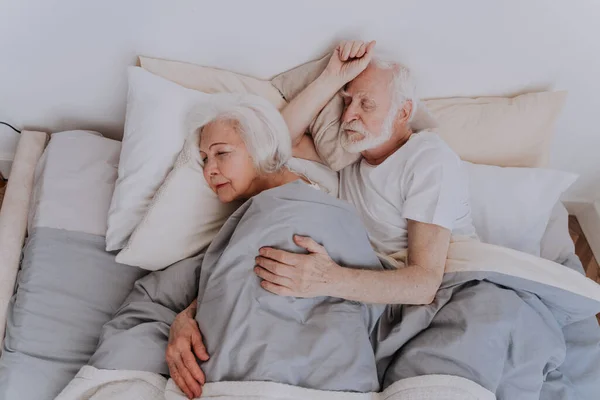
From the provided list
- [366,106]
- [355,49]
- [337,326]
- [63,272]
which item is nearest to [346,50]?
[355,49]

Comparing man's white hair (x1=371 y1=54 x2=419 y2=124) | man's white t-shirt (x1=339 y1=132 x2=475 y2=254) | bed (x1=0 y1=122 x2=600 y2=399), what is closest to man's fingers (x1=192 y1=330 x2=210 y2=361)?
bed (x1=0 y1=122 x2=600 y2=399)

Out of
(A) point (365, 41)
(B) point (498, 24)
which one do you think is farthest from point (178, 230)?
(B) point (498, 24)

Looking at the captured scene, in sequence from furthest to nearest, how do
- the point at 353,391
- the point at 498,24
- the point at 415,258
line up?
the point at 498,24, the point at 415,258, the point at 353,391

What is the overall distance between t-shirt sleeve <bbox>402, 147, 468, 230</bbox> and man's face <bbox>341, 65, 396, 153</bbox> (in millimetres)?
129

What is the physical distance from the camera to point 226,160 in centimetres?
137

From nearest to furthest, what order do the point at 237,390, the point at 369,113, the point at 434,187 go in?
the point at 237,390
the point at 434,187
the point at 369,113

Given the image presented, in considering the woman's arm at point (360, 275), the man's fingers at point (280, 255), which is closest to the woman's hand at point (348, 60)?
the woman's arm at point (360, 275)

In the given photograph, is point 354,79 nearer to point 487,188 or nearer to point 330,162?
point 330,162

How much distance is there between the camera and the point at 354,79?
1.50 m

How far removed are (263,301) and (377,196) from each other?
1.71ft

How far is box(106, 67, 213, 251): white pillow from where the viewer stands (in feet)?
4.70

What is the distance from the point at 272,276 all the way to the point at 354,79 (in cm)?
67

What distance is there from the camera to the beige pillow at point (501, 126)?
1.63m

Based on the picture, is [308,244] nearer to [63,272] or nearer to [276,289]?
[276,289]
